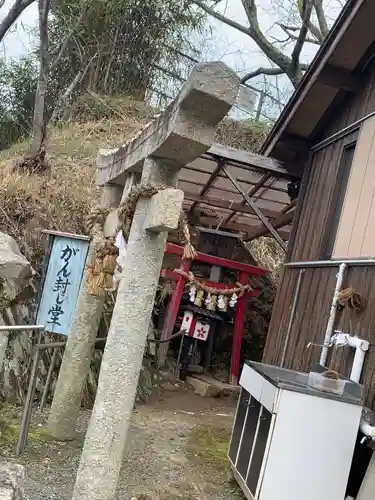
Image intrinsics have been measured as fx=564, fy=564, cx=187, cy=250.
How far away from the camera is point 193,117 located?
12.3ft

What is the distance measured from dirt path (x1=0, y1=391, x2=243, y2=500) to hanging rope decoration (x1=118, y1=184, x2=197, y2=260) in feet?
7.33

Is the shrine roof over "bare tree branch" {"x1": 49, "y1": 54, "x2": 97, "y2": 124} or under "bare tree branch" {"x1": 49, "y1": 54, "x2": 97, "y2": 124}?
under

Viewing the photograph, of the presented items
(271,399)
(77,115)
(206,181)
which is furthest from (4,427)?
(77,115)

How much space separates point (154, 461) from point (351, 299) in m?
2.70

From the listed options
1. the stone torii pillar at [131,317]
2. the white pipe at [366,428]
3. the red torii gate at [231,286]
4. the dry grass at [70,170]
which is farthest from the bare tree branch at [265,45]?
the white pipe at [366,428]

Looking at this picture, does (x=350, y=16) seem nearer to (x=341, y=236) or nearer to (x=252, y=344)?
(x=341, y=236)

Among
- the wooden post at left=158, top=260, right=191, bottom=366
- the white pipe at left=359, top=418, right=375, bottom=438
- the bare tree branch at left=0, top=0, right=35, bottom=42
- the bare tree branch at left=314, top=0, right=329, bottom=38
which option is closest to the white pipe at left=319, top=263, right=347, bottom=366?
the white pipe at left=359, top=418, right=375, bottom=438

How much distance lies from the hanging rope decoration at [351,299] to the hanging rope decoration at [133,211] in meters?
1.74

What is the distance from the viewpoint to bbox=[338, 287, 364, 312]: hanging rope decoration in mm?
5262

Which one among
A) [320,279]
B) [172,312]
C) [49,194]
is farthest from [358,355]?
[49,194]

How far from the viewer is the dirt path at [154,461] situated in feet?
16.5

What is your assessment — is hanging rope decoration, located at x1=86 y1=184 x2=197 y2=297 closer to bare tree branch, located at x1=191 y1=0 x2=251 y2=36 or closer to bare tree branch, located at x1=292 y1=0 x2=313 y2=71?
bare tree branch, located at x1=292 y1=0 x2=313 y2=71

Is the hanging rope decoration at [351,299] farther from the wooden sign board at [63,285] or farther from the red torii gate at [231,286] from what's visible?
the red torii gate at [231,286]

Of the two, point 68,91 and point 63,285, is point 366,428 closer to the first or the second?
point 63,285
